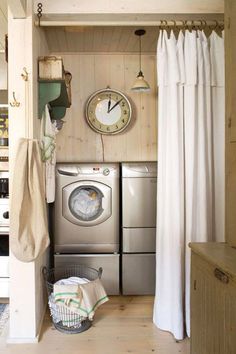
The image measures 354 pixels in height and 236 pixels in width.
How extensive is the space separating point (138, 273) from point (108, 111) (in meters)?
1.64

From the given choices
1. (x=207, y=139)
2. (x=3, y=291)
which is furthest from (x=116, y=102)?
(x=3, y=291)

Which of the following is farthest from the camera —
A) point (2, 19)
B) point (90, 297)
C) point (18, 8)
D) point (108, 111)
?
point (108, 111)

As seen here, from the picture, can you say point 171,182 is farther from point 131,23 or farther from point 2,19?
point 2,19

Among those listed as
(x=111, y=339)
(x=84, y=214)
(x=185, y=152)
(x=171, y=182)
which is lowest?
(x=111, y=339)

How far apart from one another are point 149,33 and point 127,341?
8.14ft

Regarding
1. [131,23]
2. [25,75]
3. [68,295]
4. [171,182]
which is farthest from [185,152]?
[68,295]

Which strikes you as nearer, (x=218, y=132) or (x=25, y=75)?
(x=25, y=75)

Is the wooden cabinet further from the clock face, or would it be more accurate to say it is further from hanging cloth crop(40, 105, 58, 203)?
the clock face

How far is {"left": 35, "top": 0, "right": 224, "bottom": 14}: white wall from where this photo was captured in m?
1.91

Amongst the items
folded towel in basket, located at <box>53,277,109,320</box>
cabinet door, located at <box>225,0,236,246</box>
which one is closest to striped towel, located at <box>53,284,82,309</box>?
folded towel in basket, located at <box>53,277,109,320</box>

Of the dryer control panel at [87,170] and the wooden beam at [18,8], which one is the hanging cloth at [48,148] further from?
the wooden beam at [18,8]

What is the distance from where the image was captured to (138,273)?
259 cm

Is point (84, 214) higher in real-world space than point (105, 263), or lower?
higher

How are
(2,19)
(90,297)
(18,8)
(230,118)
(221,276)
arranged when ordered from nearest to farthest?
(221,276), (230,118), (18,8), (90,297), (2,19)
